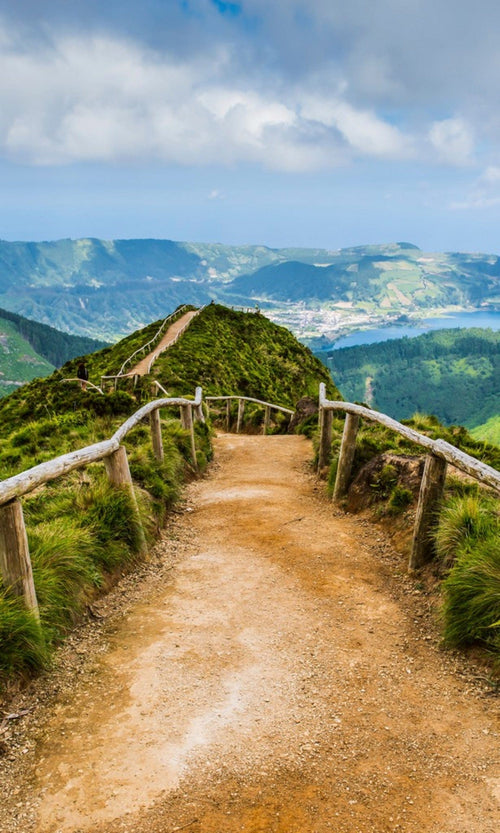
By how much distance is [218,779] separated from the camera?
361 centimetres

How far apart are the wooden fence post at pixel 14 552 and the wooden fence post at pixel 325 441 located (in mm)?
7785

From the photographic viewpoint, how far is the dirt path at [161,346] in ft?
110

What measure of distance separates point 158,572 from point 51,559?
1.83 m

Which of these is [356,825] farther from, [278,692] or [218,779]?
[278,692]

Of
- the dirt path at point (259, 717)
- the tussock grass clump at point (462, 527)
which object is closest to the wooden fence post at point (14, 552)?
the dirt path at point (259, 717)

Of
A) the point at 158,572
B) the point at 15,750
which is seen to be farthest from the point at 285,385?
the point at 15,750

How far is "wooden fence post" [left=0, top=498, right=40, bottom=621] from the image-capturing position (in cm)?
439

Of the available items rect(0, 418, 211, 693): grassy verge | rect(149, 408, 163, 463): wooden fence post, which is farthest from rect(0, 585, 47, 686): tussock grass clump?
rect(149, 408, 163, 463): wooden fence post

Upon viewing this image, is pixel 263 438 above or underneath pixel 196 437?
underneath

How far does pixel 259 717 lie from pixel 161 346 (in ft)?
134

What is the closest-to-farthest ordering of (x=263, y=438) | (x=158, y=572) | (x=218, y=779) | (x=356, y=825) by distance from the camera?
1. (x=356, y=825)
2. (x=218, y=779)
3. (x=158, y=572)
4. (x=263, y=438)

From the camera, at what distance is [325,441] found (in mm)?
11836

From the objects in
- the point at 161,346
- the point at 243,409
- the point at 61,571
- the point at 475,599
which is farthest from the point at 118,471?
the point at 161,346

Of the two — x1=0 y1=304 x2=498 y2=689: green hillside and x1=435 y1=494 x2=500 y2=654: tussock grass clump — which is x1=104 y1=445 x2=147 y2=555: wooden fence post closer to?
x1=0 y1=304 x2=498 y2=689: green hillside
